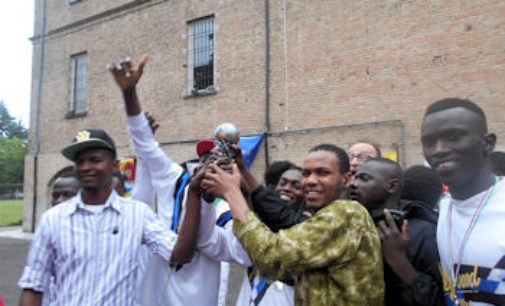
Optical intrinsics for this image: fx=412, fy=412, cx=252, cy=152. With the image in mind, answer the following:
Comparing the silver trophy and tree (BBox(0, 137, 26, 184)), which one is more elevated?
tree (BBox(0, 137, 26, 184))

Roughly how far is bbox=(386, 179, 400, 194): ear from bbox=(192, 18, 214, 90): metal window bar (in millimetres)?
9468

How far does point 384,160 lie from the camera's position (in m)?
2.66

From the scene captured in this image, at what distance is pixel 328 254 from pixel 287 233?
18cm

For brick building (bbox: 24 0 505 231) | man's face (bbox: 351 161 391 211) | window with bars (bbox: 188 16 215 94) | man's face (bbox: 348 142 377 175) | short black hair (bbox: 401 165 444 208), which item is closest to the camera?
man's face (bbox: 351 161 391 211)

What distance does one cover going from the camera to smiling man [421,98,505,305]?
154cm

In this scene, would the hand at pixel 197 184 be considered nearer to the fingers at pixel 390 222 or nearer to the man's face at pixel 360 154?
the fingers at pixel 390 222

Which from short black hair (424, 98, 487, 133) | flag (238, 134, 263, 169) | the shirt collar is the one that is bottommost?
the shirt collar

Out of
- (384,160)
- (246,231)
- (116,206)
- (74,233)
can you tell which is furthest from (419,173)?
(74,233)

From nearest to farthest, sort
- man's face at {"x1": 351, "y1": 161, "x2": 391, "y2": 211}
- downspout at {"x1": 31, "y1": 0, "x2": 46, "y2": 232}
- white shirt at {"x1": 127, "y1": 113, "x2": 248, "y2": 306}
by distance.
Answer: white shirt at {"x1": 127, "y1": 113, "x2": 248, "y2": 306} → man's face at {"x1": 351, "y1": 161, "x2": 391, "y2": 211} → downspout at {"x1": 31, "y1": 0, "x2": 46, "y2": 232}

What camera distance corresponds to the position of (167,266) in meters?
2.66

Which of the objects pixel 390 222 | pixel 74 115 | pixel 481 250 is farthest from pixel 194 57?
pixel 481 250

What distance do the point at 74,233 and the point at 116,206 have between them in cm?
25

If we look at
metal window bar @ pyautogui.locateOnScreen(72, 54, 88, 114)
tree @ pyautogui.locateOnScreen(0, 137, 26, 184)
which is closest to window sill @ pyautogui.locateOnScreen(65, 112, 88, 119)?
metal window bar @ pyautogui.locateOnScreen(72, 54, 88, 114)

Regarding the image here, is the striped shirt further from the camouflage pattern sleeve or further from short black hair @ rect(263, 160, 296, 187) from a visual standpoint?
short black hair @ rect(263, 160, 296, 187)
